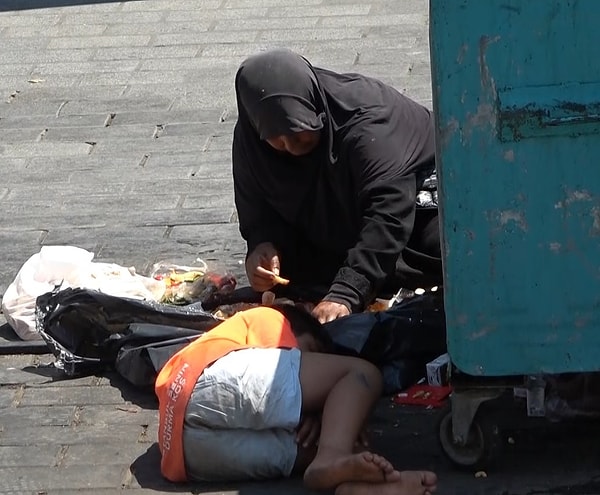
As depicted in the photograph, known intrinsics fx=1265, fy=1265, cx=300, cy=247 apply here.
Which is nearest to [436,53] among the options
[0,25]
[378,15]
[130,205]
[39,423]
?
[39,423]

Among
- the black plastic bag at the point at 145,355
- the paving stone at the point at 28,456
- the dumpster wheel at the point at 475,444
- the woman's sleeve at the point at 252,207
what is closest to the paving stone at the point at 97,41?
the woman's sleeve at the point at 252,207

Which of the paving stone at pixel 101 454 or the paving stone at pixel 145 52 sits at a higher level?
the paving stone at pixel 101 454

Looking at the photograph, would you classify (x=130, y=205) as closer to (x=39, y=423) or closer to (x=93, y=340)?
(x=93, y=340)

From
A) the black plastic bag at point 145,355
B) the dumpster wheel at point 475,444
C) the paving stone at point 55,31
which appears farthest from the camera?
the paving stone at point 55,31

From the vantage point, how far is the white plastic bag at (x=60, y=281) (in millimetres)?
4191

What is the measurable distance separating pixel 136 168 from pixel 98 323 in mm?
1875

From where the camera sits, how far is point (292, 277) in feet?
14.0

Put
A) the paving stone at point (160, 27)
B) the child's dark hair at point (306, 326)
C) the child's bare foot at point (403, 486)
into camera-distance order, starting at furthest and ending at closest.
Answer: the paving stone at point (160, 27) → the child's dark hair at point (306, 326) → the child's bare foot at point (403, 486)

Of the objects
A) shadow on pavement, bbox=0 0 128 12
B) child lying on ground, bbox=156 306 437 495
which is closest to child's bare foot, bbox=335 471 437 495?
child lying on ground, bbox=156 306 437 495

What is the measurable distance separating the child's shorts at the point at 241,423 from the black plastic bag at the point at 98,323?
0.70 m

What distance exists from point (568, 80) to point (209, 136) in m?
3.43

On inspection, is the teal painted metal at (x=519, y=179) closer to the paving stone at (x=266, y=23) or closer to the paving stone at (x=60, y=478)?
the paving stone at (x=60, y=478)

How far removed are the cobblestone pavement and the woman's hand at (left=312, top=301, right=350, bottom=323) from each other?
0.35 metres

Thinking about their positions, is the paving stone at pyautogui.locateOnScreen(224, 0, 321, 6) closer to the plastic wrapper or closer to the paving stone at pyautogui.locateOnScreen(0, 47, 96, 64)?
the paving stone at pyautogui.locateOnScreen(0, 47, 96, 64)
